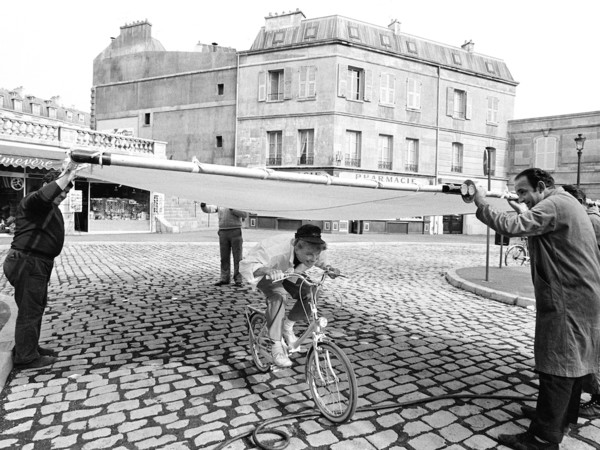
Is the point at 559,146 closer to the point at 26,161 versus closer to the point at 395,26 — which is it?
the point at 395,26

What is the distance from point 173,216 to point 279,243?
22282 mm

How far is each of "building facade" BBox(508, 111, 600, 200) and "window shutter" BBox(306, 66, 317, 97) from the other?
1572 centimetres

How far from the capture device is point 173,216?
24875mm

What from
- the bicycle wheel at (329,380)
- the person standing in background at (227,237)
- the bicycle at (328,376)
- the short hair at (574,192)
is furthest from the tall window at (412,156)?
the bicycle wheel at (329,380)

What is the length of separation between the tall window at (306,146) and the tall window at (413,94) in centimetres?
713

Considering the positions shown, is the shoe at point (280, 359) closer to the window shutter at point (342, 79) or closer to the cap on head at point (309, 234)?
the cap on head at point (309, 234)

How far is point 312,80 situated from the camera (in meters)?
27.1

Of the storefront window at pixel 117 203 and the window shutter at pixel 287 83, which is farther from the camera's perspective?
the window shutter at pixel 287 83

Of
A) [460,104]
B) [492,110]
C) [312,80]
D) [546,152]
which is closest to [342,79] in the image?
[312,80]

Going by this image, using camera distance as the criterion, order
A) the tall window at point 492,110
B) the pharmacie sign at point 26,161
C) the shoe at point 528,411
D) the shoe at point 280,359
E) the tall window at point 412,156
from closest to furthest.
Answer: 1. the shoe at point 528,411
2. the shoe at point 280,359
3. the pharmacie sign at point 26,161
4. the tall window at point 412,156
5. the tall window at point 492,110

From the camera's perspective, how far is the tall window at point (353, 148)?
2758 centimetres

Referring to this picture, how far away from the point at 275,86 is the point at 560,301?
27848mm

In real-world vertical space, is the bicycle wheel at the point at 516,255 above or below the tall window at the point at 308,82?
below

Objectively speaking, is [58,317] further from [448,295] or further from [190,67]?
[190,67]
